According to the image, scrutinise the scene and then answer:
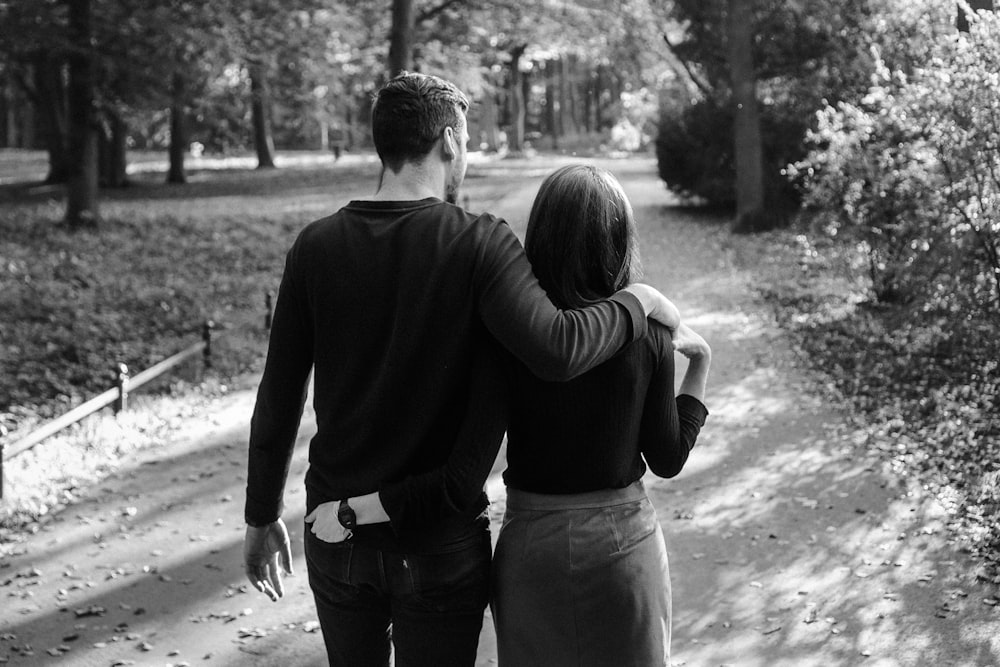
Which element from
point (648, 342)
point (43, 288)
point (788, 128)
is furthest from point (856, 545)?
point (788, 128)

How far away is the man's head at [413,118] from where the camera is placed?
253 cm

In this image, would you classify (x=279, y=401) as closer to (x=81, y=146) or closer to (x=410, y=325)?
(x=410, y=325)

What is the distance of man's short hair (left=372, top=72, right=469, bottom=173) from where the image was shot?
2527 mm

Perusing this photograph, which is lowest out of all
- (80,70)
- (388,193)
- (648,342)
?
(648,342)

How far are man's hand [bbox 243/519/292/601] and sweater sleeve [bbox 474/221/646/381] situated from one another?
2.87ft

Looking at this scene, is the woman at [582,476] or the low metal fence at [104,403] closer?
the woman at [582,476]

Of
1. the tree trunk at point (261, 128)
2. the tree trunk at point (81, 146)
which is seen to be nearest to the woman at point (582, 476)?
the tree trunk at point (81, 146)

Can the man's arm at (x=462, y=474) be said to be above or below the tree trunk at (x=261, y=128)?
below

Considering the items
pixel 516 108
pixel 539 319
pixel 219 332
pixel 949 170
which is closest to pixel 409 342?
pixel 539 319

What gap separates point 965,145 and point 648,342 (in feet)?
22.4

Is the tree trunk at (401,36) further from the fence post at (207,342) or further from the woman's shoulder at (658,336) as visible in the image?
the woman's shoulder at (658,336)

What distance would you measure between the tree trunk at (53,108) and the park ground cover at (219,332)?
2688mm

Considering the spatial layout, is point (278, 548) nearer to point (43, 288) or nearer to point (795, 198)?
point (43, 288)

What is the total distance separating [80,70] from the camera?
20.2 metres
